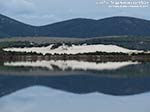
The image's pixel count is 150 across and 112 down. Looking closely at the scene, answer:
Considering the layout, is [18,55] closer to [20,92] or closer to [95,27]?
[20,92]

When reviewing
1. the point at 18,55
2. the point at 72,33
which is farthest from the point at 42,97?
the point at 72,33

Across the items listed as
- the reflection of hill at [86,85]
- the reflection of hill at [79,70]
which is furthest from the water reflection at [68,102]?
the reflection of hill at [79,70]

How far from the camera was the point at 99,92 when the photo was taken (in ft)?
62.5

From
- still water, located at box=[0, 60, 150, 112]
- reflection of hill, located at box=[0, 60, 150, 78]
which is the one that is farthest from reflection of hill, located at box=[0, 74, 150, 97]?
reflection of hill, located at box=[0, 60, 150, 78]

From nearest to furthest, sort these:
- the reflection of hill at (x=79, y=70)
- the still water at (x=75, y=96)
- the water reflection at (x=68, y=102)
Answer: the water reflection at (x=68, y=102)
the still water at (x=75, y=96)
the reflection of hill at (x=79, y=70)

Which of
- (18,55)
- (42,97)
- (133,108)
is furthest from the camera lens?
(18,55)

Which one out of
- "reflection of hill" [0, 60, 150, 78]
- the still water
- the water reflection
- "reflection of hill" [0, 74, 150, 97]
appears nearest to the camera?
the water reflection

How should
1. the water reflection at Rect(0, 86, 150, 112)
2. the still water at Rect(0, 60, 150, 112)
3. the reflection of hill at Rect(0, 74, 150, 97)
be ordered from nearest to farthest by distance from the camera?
the water reflection at Rect(0, 86, 150, 112) < the still water at Rect(0, 60, 150, 112) < the reflection of hill at Rect(0, 74, 150, 97)

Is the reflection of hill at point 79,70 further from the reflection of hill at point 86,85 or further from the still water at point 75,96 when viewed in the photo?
the still water at point 75,96

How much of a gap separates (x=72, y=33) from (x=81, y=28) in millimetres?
7176

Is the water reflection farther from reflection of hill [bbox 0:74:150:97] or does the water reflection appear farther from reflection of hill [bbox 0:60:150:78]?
reflection of hill [bbox 0:60:150:78]

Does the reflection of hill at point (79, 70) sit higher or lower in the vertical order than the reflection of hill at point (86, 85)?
lower

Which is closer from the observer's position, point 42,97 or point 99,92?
point 42,97

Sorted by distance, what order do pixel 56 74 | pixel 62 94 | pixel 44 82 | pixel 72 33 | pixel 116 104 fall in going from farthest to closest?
pixel 72 33
pixel 56 74
pixel 44 82
pixel 62 94
pixel 116 104
